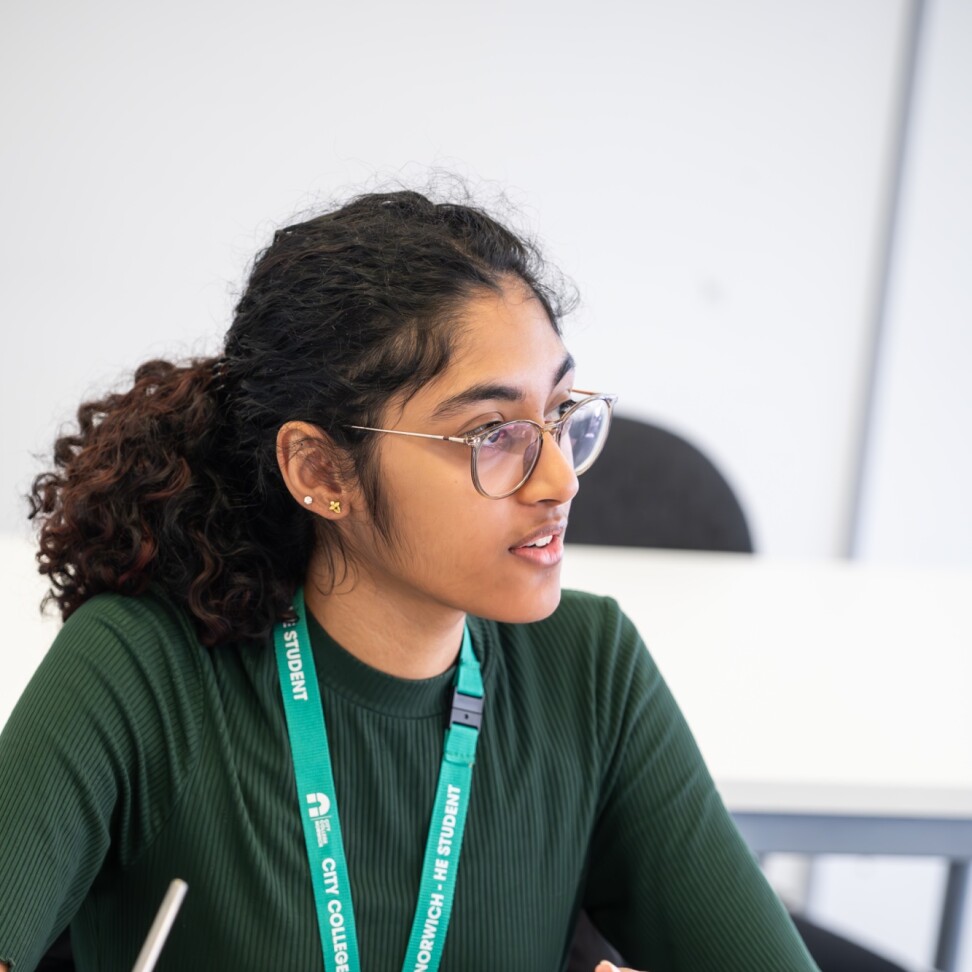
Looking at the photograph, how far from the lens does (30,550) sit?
1.80 metres

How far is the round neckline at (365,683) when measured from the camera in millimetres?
1046

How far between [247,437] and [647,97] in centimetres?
235

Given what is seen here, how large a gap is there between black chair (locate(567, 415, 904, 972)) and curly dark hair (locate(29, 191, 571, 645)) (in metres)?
0.99

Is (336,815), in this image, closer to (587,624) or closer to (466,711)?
A: (466,711)

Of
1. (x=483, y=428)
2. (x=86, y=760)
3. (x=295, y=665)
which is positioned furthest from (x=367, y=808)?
(x=483, y=428)

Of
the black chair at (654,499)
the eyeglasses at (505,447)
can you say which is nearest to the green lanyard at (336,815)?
the eyeglasses at (505,447)

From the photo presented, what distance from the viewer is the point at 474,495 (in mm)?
994

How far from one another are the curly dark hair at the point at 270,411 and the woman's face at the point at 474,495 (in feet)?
0.06

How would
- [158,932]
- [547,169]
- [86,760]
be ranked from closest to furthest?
[158,932], [86,760], [547,169]

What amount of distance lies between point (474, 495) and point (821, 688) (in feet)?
2.44

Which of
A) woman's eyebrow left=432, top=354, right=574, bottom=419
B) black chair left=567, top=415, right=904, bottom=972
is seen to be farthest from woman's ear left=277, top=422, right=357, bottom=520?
black chair left=567, top=415, right=904, bottom=972

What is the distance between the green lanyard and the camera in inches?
38.5

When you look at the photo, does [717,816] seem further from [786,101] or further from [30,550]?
[786,101]

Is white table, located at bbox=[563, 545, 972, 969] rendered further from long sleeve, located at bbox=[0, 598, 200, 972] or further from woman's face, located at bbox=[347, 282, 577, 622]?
long sleeve, located at bbox=[0, 598, 200, 972]
